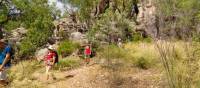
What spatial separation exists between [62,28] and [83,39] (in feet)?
22.0

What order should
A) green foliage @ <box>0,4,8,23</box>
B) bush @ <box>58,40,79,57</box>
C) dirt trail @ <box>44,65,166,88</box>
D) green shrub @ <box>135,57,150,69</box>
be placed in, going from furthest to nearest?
1. green foliage @ <box>0,4,8,23</box>
2. bush @ <box>58,40,79,57</box>
3. green shrub @ <box>135,57,150,69</box>
4. dirt trail @ <box>44,65,166,88</box>

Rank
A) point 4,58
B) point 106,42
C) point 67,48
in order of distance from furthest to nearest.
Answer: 1. point 106,42
2. point 67,48
3. point 4,58

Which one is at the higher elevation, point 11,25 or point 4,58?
point 4,58

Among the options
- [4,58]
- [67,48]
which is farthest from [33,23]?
[4,58]

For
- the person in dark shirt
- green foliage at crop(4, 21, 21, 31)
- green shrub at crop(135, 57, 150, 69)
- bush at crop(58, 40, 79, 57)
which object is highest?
the person in dark shirt

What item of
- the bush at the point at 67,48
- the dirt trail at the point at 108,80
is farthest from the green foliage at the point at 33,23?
the dirt trail at the point at 108,80

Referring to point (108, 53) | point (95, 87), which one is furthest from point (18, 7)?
point (95, 87)

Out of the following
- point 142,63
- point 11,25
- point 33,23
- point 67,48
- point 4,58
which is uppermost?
point 4,58

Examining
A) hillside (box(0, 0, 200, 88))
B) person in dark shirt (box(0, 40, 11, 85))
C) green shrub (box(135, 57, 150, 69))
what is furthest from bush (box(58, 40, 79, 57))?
person in dark shirt (box(0, 40, 11, 85))

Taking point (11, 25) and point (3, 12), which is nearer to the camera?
point (3, 12)

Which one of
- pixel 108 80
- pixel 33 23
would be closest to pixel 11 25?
pixel 33 23

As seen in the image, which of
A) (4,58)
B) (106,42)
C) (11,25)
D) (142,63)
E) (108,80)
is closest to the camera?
(4,58)

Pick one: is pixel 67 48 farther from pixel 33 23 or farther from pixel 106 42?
pixel 33 23

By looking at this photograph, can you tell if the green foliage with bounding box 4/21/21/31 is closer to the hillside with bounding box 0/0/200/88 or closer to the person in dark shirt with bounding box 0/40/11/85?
the hillside with bounding box 0/0/200/88
